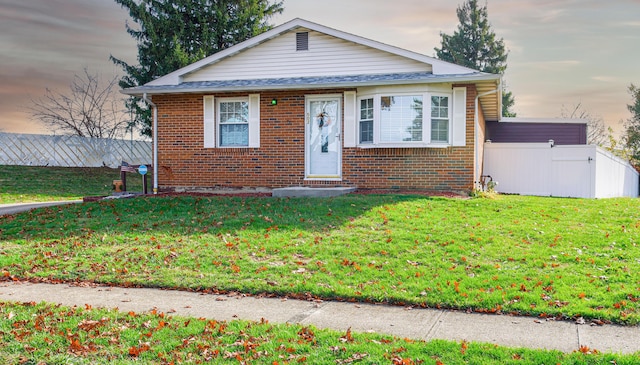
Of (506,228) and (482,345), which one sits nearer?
(482,345)

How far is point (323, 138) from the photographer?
52.2 ft

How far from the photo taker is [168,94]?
16781mm

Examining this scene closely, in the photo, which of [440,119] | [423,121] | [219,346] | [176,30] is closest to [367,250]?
[219,346]

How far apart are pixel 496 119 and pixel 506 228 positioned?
13416mm

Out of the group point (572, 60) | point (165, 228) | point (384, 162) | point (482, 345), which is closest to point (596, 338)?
point (482, 345)

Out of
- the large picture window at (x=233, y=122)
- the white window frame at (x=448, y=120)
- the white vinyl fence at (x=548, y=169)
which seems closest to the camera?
the white window frame at (x=448, y=120)

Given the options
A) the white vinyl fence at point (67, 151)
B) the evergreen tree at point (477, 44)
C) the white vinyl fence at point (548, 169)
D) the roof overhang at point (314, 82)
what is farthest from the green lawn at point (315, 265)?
the evergreen tree at point (477, 44)

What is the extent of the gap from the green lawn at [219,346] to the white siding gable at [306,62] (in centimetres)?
1130

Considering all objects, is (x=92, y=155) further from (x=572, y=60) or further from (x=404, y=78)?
(x=572, y=60)

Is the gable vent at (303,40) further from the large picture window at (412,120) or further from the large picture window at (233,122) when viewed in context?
the large picture window at (412,120)

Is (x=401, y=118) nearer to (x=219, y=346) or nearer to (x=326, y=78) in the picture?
(x=326, y=78)

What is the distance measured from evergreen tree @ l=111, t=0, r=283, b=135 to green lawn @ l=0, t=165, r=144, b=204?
407 centimetres

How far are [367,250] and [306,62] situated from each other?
350 inches

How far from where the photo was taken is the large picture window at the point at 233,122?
1641cm
